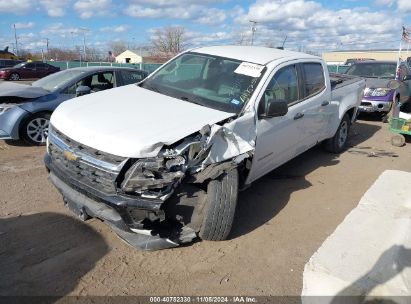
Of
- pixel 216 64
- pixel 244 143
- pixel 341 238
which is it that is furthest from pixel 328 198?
pixel 216 64

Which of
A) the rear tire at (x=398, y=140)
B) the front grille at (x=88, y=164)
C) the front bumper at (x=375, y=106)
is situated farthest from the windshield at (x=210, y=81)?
the front bumper at (x=375, y=106)

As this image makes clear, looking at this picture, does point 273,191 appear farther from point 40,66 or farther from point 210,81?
point 40,66

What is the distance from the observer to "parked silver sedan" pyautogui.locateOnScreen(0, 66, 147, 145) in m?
6.73

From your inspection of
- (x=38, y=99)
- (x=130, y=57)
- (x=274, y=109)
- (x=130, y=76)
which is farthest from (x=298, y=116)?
(x=130, y=57)

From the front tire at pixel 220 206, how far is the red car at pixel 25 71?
2944 cm

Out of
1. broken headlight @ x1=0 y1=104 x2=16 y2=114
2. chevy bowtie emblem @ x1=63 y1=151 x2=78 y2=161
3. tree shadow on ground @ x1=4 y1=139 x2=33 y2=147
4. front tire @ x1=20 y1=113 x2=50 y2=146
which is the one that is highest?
chevy bowtie emblem @ x1=63 y1=151 x2=78 y2=161

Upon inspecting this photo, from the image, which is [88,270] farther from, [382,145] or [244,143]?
[382,145]

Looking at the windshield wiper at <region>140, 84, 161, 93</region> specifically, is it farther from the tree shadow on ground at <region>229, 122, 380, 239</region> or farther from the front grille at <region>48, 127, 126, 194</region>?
the tree shadow on ground at <region>229, 122, 380, 239</region>

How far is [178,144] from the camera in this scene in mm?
3449

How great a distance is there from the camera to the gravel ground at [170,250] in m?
3.28

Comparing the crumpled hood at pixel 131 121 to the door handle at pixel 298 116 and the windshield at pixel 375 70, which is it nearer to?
the door handle at pixel 298 116

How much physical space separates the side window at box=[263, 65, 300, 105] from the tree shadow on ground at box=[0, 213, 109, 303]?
2547 millimetres

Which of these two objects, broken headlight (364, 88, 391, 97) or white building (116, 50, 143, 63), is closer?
Answer: broken headlight (364, 88, 391, 97)

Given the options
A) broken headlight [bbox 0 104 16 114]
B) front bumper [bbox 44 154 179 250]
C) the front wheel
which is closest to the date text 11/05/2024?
front bumper [bbox 44 154 179 250]
